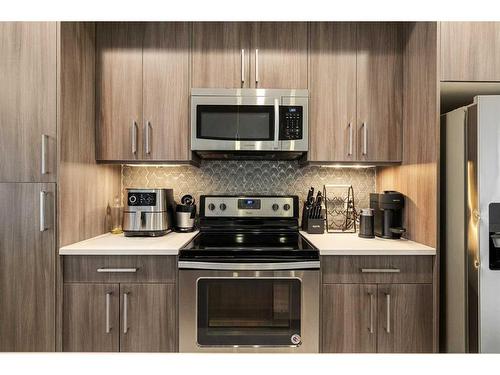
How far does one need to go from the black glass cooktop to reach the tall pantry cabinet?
75 centimetres

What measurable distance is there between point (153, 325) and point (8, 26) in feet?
5.72

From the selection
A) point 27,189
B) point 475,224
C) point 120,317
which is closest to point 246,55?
point 27,189

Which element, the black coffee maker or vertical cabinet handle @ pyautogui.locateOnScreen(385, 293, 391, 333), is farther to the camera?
the black coffee maker

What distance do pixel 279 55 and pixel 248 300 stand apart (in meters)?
1.50

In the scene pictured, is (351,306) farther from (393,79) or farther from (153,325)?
(393,79)

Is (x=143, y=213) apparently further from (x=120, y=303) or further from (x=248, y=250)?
(x=248, y=250)

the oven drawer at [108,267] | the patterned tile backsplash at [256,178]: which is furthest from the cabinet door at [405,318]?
the oven drawer at [108,267]

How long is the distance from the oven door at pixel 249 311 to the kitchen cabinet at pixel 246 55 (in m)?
1.19

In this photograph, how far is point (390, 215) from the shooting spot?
1991 mm

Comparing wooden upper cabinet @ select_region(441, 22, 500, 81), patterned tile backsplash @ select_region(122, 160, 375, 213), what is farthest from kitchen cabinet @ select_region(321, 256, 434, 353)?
wooden upper cabinet @ select_region(441, 22, 500, 81)

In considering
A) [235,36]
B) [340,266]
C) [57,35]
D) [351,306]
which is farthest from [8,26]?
[351,306]

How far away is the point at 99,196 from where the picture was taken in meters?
2.08

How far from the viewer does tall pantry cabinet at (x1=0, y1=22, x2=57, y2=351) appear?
1633 mm

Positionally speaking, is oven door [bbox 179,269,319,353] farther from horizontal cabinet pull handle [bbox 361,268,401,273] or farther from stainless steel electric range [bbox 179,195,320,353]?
horizontal cabinet pull handle [bbox 361,268,401,273]
